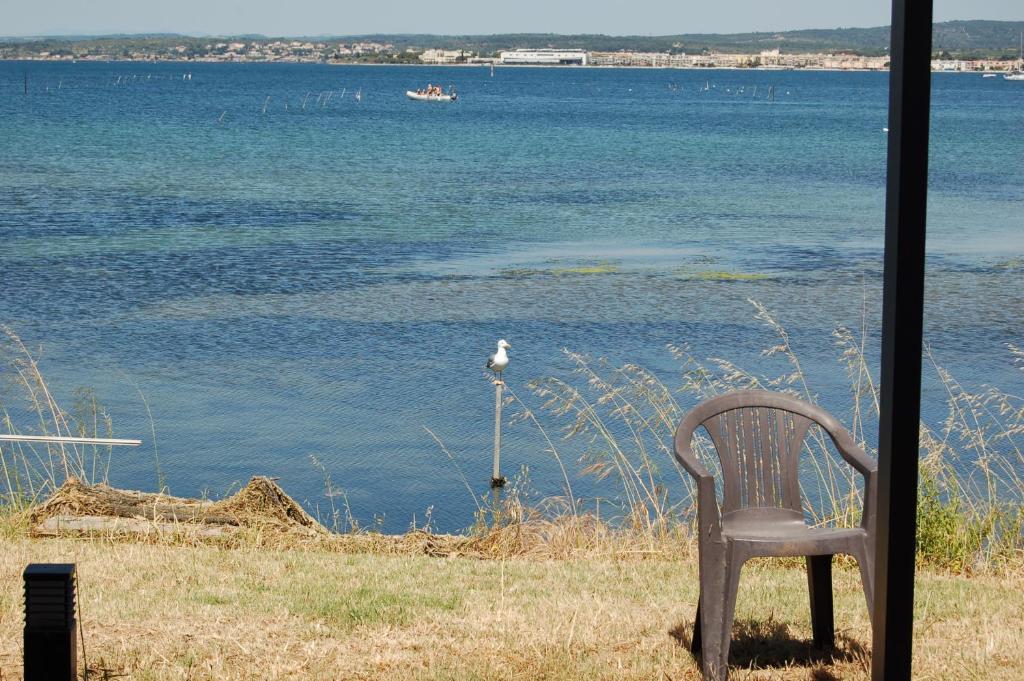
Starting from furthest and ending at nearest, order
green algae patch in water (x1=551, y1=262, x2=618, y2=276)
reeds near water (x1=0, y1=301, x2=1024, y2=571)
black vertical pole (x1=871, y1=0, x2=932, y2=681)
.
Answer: green algae patch in water (x1=551, y1=262, x2=618, y2=276) → reeds near water (x1=0, y1=301, x2=1024, y2=571) → black vertical pole (x1=871, y1=0, x2=932, y2=681)

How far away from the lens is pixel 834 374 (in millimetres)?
13789

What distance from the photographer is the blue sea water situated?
38.4ft

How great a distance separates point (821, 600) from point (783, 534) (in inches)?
19.0

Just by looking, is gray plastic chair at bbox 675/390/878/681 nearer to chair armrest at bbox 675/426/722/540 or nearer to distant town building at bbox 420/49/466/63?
chair armrest at bbox 675/426/722/540

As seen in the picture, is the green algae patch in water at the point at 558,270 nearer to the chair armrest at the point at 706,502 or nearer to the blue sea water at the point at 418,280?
the blue sea water at the point at 418,280

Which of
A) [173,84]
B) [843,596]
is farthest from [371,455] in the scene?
[173,84]

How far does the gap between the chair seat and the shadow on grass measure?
435mm

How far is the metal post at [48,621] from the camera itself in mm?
3146

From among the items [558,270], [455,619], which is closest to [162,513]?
[455,619]

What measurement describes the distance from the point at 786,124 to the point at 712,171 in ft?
99.5

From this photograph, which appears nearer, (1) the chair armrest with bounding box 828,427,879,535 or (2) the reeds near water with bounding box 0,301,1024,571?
(1) the chair armrest with bounding box 828,427,879,535

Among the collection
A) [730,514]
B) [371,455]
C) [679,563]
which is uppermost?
[730,514]

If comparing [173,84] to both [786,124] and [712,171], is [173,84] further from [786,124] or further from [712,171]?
[712,171]

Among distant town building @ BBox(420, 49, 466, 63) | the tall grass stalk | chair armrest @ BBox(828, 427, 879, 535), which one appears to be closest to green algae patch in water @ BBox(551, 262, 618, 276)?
the tall grass stalk
